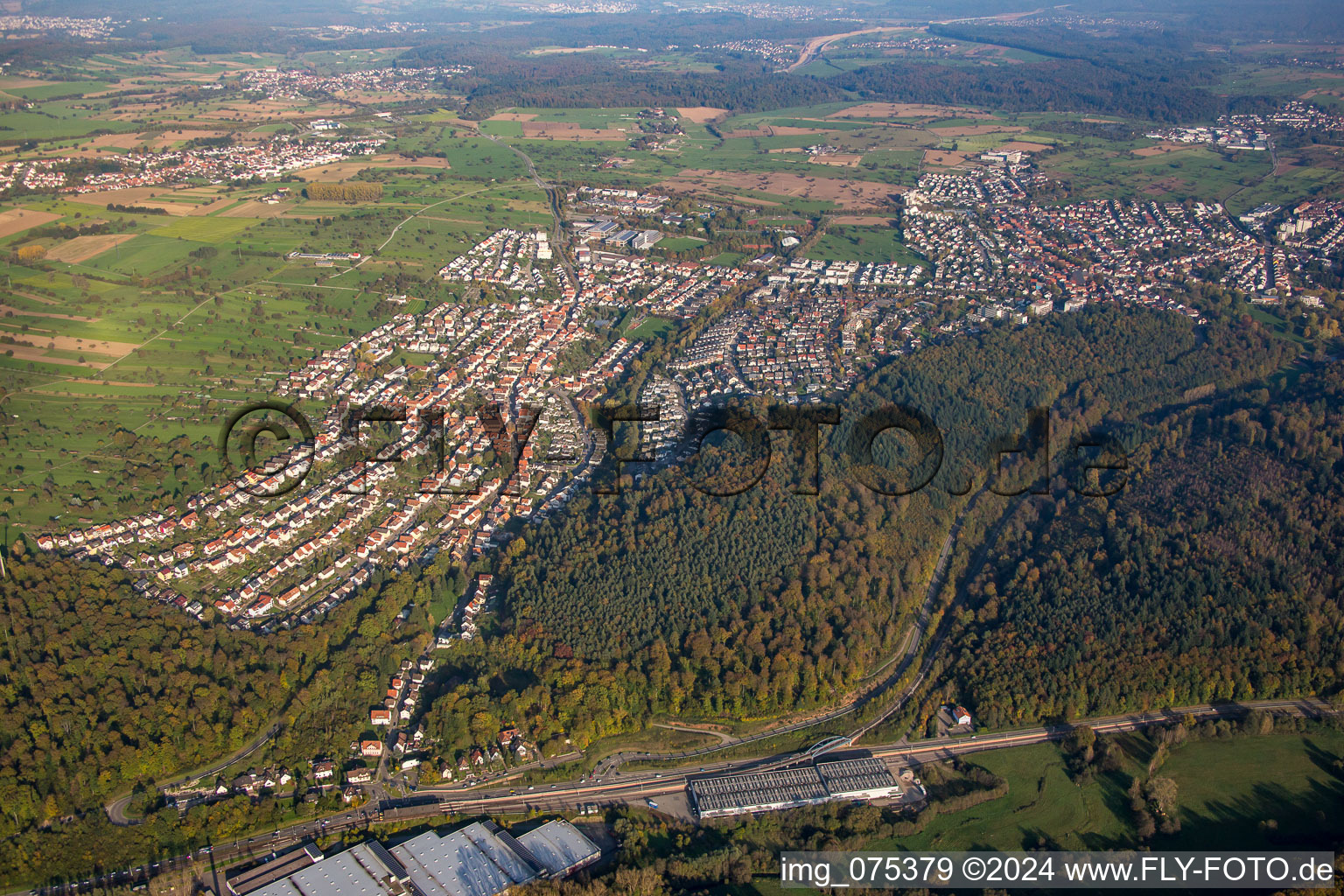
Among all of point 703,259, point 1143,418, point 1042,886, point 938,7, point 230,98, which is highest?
point 938,7

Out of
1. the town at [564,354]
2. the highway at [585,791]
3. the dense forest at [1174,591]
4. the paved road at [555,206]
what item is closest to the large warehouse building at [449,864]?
the highway at [585,791]

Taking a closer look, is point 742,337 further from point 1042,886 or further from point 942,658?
point 1042,886

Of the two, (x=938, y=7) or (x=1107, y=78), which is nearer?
(x=1107, y=78)

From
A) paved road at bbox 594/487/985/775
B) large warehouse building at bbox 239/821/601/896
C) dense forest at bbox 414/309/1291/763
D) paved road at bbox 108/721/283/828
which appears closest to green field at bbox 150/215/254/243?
dense forest at bbox 414/309/1291/763

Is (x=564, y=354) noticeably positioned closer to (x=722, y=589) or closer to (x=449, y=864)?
(x=722, y=589)

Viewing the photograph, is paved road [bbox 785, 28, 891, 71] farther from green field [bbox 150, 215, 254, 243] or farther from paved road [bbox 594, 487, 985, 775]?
paved road [bbox 594, 487, 985, 775]

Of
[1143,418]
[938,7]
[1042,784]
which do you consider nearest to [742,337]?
[1143,418]
